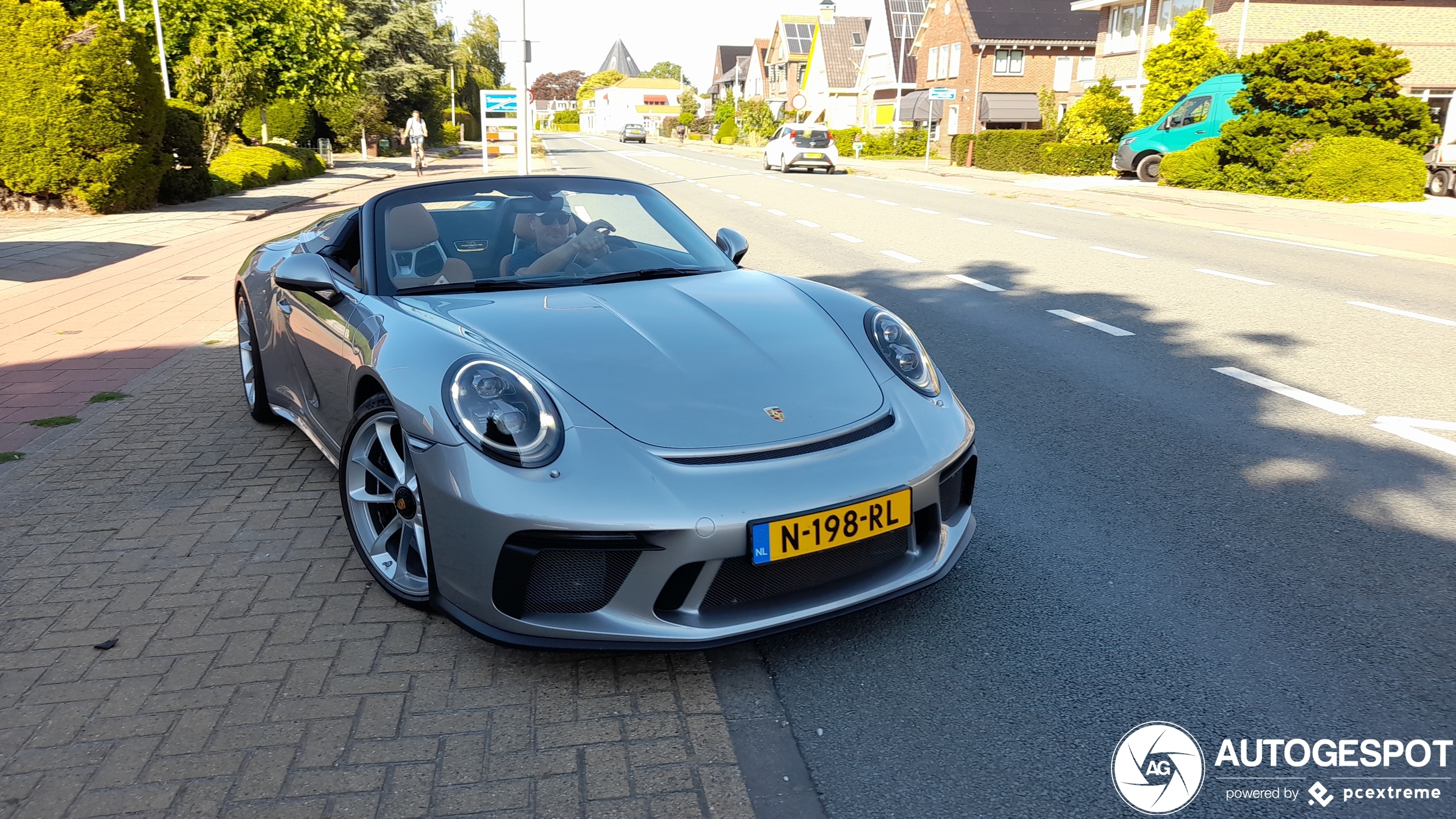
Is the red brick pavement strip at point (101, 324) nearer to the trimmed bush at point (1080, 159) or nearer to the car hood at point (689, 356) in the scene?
the car hood at point (689, 356)

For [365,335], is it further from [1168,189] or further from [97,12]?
[1168,189]

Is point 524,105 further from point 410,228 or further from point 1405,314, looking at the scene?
point 410,228

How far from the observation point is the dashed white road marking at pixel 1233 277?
386 inches

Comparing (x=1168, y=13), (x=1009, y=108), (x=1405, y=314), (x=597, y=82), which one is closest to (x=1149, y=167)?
(x=1168, y=13)

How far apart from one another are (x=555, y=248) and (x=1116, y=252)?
9.71 meters

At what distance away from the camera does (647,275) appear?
13.5ft

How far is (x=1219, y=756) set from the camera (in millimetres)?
2531

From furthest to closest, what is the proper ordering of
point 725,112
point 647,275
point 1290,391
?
point 725,112 < point 1290,391 < point 647,275

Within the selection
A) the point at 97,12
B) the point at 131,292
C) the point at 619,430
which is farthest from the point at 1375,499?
the point at 97,12

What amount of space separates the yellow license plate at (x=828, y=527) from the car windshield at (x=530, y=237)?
158cm

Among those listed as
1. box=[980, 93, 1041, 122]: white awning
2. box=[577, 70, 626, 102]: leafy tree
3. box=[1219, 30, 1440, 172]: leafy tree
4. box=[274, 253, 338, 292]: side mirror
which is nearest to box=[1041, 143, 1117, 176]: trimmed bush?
box=[1219, 30, 1440, 172]: leafy tree

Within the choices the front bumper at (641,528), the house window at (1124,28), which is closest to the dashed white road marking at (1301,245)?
the front bumper at (641,528)

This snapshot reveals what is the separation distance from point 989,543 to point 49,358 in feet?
21.6

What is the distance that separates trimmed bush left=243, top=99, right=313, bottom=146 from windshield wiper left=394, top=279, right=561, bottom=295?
108 feet
